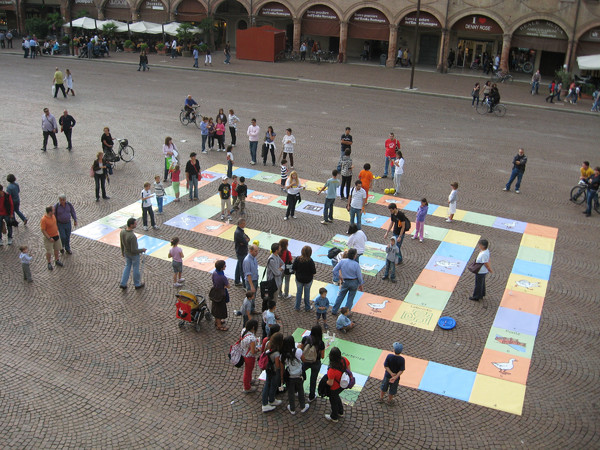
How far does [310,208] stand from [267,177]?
3069 millimetres

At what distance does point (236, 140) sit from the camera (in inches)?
925

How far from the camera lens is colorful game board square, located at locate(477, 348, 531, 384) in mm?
→ 10209

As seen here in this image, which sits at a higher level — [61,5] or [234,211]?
[61,5]

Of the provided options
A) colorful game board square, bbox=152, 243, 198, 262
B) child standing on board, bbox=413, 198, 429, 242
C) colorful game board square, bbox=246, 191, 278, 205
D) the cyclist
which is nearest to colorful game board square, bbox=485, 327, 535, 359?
child standing on board, bbox=413, 198, 429, 242

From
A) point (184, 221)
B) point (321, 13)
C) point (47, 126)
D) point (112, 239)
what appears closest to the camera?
point (112, 239)

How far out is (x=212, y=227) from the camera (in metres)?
15.7

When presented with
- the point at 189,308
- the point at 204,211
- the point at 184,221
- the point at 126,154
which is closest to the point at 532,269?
the point at 189,308

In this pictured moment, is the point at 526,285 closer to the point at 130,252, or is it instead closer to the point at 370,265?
the point at 370,265

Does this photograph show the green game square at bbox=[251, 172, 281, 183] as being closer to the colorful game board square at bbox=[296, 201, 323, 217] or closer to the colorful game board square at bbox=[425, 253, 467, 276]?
the colorful game board square at bbox=[296, 201, 323, 217]

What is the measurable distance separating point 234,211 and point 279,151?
6.13m

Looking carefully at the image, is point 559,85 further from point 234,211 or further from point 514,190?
point 234,211

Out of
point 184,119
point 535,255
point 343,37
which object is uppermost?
point 343,37

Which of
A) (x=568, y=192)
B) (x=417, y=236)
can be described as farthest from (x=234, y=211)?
(x=568, y=192)

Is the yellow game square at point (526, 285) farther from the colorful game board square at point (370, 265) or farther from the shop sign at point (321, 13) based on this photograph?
the shop sign at point (321, 13)
